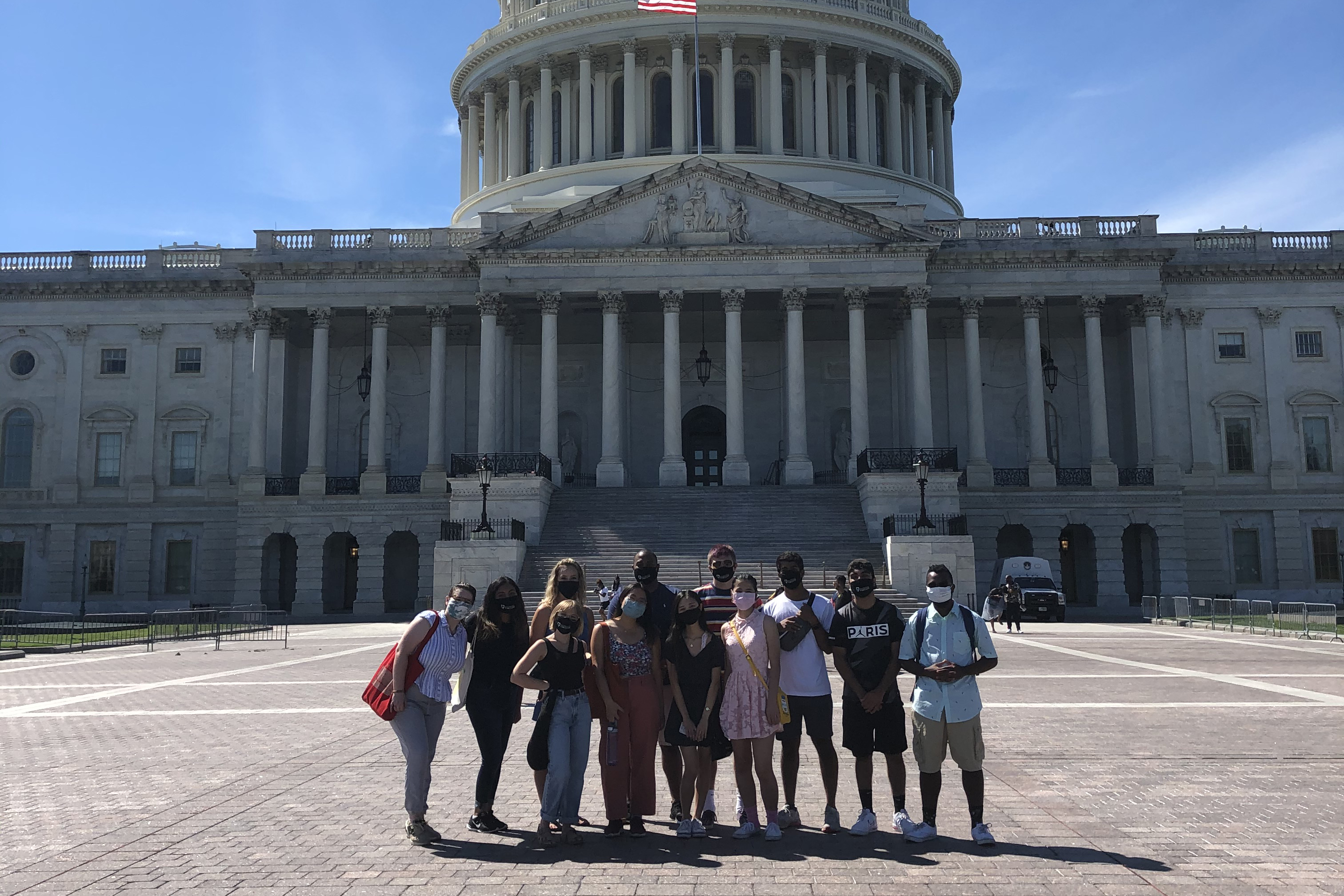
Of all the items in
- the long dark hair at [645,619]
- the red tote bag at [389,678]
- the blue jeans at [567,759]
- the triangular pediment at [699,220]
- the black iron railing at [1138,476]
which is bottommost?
the blue jeans at [567,759]

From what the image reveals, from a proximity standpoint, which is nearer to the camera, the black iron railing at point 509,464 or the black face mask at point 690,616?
the black face mask at point 690,616

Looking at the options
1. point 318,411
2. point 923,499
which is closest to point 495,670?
point 923,499

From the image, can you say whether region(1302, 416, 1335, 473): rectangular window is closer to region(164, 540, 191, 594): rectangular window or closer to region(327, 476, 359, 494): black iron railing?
region(327, 476, 359, 494): black iron railing

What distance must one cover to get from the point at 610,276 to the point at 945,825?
42067 millimetres

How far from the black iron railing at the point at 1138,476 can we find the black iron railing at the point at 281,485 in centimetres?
3602

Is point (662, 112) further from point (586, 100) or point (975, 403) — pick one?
point (975, 403)

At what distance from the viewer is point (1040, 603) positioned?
138 feet

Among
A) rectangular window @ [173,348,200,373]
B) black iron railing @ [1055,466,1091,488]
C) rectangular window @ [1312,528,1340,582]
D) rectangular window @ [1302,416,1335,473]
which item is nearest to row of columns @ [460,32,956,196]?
rectangular window @ [173,348,200,373]

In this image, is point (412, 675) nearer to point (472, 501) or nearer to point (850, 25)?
point (472, 501)

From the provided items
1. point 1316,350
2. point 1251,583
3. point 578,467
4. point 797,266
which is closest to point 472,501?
point 578,467

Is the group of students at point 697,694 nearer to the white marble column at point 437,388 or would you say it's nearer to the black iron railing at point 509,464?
the black iron railing at point 509,464

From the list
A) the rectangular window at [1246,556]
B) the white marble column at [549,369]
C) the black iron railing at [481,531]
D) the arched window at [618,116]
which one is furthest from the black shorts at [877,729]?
the arched window at [618,116]

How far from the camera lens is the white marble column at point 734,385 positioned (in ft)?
162

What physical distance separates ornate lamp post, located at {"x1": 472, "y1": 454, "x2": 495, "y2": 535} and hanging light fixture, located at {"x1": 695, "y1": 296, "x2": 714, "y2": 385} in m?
11.8
